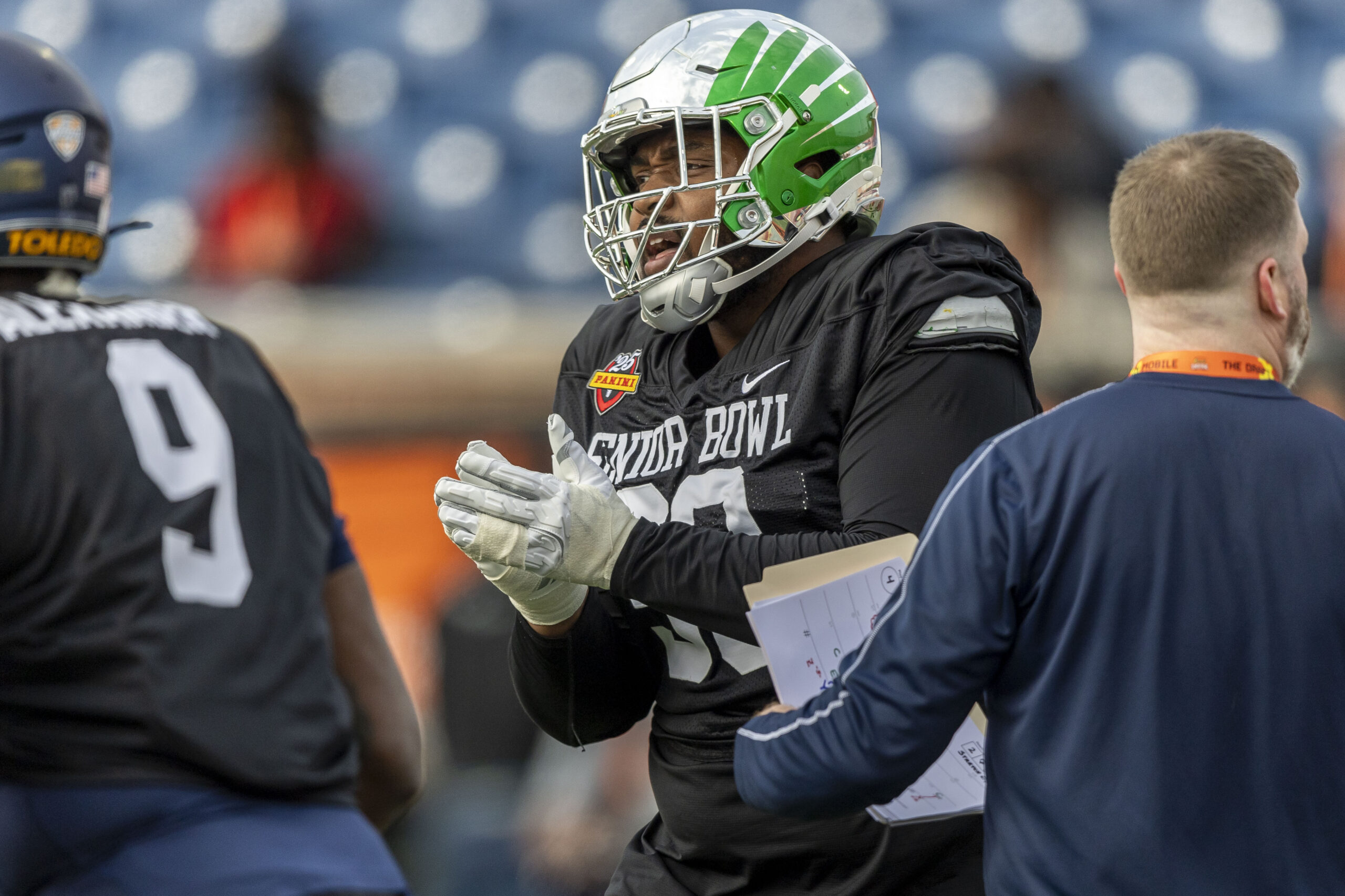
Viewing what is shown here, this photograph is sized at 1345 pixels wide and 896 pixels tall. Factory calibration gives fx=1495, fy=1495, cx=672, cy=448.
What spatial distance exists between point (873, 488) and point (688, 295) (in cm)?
46

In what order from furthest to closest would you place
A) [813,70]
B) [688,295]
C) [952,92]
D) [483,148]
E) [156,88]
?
[952,92] < [483,148] < [156,88] < [813,70] < [688,295]

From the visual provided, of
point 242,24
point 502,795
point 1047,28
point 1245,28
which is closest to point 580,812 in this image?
point 502,795

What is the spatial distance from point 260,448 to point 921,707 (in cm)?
71

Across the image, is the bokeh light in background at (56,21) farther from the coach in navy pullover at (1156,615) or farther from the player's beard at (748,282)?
the coach in navy pullover at (1156,615)

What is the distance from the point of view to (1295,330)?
1.54m

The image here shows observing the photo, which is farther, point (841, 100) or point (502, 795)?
point (502, 795)

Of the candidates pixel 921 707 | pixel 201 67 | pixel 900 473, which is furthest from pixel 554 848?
pixel 201 67

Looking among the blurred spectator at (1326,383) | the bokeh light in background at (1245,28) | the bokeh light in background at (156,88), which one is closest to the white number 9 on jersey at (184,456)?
the blurred spectator at (1326,383)

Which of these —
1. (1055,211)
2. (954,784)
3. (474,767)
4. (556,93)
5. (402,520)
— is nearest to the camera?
(954,784)

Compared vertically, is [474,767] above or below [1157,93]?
below

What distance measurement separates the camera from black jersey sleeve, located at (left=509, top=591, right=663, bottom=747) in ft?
7.06

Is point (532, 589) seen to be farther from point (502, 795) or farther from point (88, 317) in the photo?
point (502, 795)

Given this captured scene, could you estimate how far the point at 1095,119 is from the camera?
5.56m

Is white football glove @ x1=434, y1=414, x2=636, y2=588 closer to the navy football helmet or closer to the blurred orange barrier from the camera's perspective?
the navy football helmet
